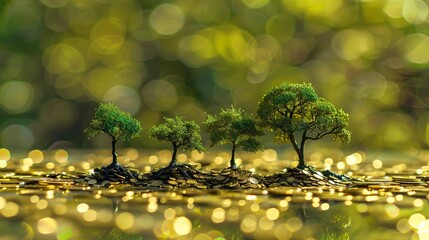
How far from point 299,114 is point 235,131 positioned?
3.83 meters

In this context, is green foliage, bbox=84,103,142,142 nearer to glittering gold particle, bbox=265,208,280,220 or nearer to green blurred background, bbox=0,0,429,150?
glittering gold particle, bbox=265,208,280,220

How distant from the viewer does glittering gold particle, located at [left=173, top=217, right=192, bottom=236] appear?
24.9 m

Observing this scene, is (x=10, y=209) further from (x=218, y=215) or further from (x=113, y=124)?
(x=113, y=124)

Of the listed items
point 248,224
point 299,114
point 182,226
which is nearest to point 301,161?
point 299,114

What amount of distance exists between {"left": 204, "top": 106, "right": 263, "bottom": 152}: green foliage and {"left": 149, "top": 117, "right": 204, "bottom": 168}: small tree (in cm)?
96

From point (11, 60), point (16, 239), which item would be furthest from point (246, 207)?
point (11, 60)

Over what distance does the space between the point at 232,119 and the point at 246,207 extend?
11736 millimetres

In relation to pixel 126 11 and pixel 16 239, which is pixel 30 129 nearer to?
pixel 126 11

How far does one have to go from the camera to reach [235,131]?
138 ft

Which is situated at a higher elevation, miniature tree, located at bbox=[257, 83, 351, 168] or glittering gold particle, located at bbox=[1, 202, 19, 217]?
miniature tree, located at bbox=[257, 83, 351, 168]

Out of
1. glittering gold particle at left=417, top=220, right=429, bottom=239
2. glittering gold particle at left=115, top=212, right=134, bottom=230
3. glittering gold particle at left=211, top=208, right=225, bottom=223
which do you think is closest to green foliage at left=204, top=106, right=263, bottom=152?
glittering gold particle at left=211, top=208, right=225, bottom=223

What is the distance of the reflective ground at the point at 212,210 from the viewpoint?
2477 centimetres

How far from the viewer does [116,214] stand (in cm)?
2892

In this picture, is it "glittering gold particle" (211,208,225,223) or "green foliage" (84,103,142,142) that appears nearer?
"glittering gold particle" (211,208,225,223)
